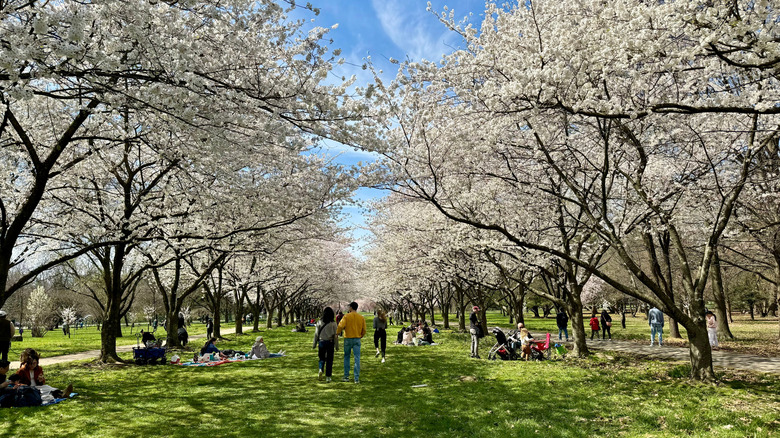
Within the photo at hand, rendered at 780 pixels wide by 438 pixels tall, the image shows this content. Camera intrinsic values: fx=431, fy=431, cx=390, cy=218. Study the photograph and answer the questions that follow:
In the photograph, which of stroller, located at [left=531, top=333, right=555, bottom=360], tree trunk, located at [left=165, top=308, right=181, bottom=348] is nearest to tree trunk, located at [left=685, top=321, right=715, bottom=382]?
stroller, located at [left=531, top=333, right=555, bottom=360]

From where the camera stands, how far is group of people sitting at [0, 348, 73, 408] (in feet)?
24.5

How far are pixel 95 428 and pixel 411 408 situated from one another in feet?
15.4

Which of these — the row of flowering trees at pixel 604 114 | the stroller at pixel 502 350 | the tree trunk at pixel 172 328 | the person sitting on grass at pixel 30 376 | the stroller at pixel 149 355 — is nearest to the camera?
the row of flowering trees at pixel 604 114

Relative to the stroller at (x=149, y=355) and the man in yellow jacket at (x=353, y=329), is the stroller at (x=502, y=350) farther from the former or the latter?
the stroller at (x=149, y=355)

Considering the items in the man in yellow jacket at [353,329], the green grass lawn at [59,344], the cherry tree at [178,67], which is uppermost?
the cherry tree at [178,67]

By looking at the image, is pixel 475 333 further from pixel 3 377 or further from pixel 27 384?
pixel 3 377

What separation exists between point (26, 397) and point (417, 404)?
6.80 m

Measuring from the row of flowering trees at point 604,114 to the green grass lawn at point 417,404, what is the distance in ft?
6.04

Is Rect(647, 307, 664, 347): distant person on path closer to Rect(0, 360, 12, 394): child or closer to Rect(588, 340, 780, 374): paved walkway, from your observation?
Rect(588, 340, 780, 374): paved walkway

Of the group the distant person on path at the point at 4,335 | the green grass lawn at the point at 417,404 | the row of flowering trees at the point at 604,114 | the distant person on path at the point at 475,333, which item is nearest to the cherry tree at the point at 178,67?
the row of flowering trees at the point at 604,114

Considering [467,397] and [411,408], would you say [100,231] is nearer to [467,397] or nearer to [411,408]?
[411,408]

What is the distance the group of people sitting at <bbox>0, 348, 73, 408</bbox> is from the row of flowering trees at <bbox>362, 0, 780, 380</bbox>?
24.2 feet

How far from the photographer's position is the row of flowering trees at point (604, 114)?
16.6 ft

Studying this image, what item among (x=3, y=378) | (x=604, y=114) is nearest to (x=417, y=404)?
(x=604, y=114)
